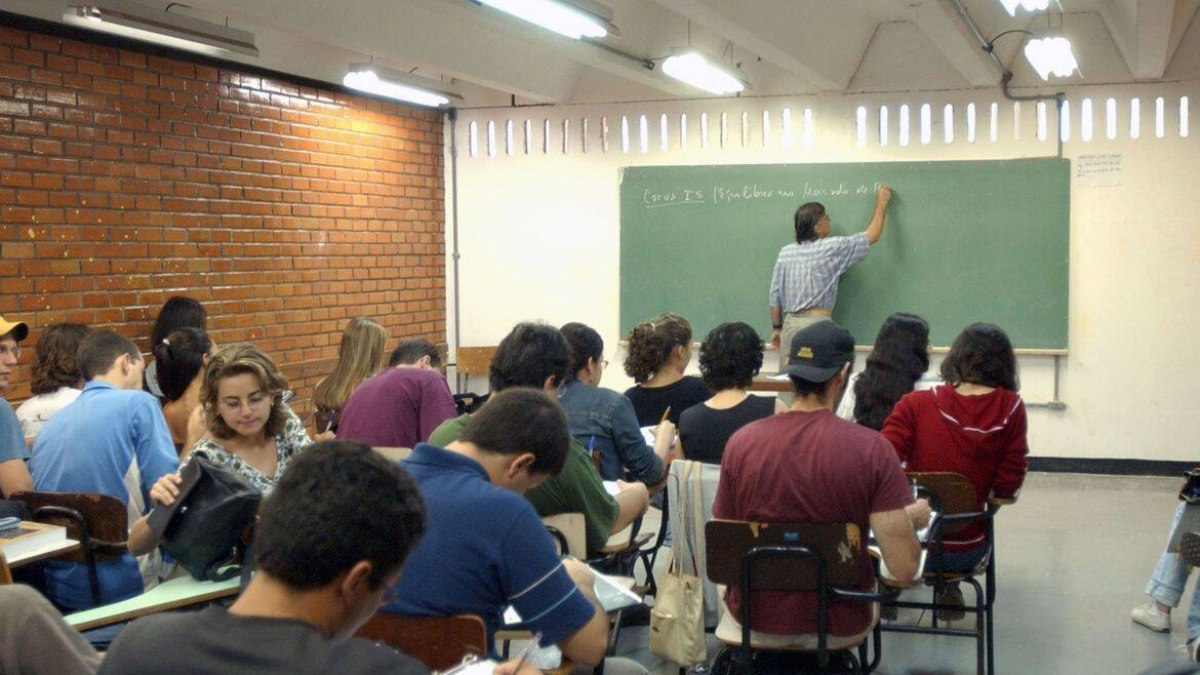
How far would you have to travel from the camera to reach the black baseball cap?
314 cm

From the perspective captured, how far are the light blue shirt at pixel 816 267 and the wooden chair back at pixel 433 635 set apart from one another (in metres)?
5.90

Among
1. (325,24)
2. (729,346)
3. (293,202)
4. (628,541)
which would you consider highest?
(325,24)

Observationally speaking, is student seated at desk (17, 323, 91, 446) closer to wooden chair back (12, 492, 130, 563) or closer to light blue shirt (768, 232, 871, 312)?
wooden chair back (12, 492, 130, 563)

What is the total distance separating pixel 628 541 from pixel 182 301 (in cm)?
327

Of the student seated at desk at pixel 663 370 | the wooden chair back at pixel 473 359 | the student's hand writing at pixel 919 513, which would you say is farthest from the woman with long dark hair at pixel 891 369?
the wooden chair back at pixel 473 359

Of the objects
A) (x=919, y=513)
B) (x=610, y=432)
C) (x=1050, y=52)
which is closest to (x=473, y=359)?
(x=1050, y=52)

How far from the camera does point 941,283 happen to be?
26.0 ft

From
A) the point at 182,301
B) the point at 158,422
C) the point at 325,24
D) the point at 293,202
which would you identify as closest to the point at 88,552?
the point at 158,422

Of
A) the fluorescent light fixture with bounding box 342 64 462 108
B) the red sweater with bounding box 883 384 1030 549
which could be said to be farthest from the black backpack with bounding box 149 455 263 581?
the fluorescent light fixture with bounding box 342 64 462 108

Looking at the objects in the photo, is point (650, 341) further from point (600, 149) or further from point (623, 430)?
point (600, 149)

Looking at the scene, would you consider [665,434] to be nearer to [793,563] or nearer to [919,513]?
[919,513]

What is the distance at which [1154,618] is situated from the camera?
4727mm

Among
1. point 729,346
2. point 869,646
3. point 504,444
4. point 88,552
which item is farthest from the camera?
point 869,646

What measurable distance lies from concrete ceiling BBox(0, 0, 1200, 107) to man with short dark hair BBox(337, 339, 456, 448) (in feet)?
5.71
